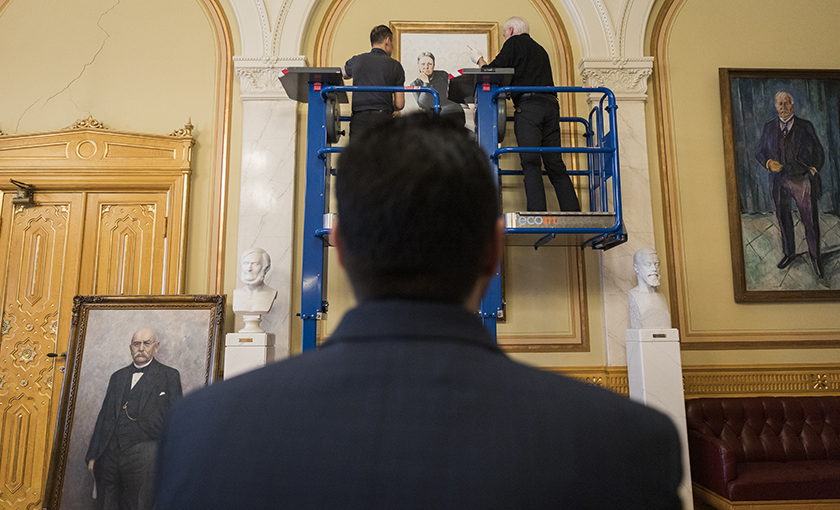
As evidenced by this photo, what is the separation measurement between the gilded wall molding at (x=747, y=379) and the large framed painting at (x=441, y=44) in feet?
9.22

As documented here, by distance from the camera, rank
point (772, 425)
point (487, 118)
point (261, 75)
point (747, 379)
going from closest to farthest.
Answer: point (487, 118) → point (772, 425) → point (747, 379) → point (261, 75)

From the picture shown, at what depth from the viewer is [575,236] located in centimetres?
450

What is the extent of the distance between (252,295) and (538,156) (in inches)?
93.0

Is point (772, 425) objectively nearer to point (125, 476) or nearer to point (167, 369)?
point (167, 369)

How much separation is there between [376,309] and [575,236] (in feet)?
13.3

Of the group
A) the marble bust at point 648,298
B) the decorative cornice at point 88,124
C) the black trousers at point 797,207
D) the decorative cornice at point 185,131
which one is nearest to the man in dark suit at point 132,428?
the decorative cornice at point 185,131

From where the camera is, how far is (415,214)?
69 centimetres

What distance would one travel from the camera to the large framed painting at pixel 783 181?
196 inches

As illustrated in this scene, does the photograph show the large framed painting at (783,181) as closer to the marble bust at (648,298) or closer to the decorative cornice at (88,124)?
the marble bust at (648,298)

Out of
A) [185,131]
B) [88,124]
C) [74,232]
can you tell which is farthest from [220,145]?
[74,232]

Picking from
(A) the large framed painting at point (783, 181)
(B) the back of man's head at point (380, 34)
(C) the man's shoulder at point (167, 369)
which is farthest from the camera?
(A) the large framed painting at point (783, 181)

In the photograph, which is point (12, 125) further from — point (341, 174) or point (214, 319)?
point (341, 174)

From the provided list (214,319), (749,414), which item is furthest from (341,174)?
(749,414)

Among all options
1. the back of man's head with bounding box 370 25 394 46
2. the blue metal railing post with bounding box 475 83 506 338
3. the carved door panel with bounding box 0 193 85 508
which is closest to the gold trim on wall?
the carved door panel with bounding box 0 193 85 508
